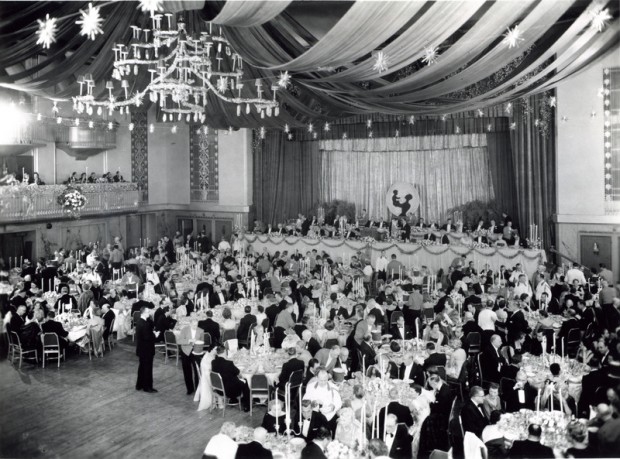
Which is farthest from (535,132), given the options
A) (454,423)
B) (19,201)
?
(19,201)

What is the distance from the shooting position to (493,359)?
8.75 metres

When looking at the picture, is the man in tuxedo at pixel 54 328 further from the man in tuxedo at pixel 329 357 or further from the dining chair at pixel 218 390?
the man in tuxedo at pixel 329 357

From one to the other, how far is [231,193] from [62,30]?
15.5 meters

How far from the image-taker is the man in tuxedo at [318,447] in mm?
5846

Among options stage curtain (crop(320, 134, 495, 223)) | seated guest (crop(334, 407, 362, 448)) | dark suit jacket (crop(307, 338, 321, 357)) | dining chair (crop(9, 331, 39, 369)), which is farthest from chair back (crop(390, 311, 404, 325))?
stage curtain (crop(320, 134, 495, 223))

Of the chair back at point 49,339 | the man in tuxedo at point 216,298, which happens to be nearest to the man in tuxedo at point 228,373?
the chair back at point 49,339

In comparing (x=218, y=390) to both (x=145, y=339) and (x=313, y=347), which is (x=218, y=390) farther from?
(x=145, y=339)

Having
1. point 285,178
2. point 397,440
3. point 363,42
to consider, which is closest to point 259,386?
point 397,440

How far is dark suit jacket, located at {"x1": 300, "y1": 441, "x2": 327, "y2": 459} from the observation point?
5840mm

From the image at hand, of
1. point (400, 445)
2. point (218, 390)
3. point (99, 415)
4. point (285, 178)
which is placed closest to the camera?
point (400, 445)

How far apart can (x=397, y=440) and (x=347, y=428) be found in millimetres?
551

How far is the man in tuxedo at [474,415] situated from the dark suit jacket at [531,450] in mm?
915

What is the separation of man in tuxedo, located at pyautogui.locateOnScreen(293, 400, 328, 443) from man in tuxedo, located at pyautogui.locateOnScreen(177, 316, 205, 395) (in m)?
2.92

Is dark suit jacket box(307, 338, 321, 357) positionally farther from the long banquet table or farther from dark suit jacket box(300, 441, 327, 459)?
the long banquet table
